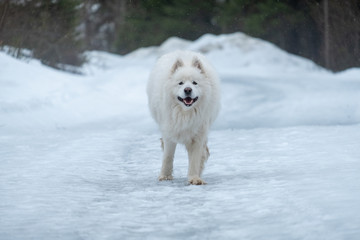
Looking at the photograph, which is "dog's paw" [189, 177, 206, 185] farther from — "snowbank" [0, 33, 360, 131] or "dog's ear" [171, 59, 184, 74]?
"snowbank" [0, 33, 360, 131]

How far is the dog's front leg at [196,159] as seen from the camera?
589cm

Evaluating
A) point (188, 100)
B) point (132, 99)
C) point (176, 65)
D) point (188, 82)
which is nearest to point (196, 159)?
point (188, 100)

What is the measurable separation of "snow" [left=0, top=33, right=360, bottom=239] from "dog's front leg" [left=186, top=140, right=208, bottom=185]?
14cm

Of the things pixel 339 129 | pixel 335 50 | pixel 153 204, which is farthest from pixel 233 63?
pixel 153 204

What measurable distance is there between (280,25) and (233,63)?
228 inches

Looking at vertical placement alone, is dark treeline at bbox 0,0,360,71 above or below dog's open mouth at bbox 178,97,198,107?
above

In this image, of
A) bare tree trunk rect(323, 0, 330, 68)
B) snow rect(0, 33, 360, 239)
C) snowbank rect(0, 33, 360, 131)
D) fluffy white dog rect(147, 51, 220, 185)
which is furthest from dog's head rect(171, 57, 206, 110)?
bare tree trunk rect(323, 0, 330, 68)

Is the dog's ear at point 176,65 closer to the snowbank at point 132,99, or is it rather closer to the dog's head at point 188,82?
the dog's head at point 188,82

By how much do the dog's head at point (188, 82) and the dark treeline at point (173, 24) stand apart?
9686 mm

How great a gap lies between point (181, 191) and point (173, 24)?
3048 centimetres

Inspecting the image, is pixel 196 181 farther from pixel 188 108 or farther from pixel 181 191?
pixel 188 108

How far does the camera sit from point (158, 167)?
688 centimetres

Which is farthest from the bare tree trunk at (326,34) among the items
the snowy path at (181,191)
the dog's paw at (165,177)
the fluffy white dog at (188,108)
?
the dog's paw at (165,177)

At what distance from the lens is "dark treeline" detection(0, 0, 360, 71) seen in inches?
708
